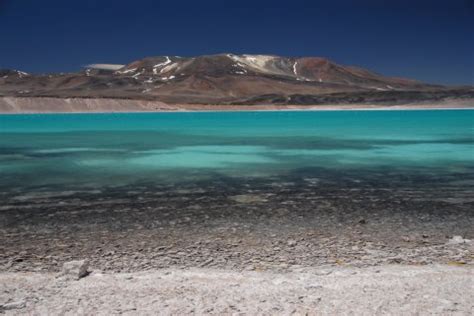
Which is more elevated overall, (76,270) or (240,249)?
(76,270)

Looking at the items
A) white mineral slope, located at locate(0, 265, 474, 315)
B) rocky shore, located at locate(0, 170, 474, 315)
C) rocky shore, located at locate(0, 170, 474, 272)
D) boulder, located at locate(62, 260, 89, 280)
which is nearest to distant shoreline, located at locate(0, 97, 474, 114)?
rocky shore, located at locate(0, 170, 474, 315)

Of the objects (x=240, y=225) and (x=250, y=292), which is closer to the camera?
(x=250, y=292)

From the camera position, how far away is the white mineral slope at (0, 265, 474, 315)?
5.04 meters

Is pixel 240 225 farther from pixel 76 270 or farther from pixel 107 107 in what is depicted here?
pixel 107 107

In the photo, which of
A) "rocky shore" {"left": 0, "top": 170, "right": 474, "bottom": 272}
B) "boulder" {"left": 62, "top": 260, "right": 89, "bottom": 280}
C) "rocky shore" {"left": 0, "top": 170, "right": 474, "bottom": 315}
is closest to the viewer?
"rocky shore" {"left": 0, "top": 170, "right": 474, "bottom": 315}

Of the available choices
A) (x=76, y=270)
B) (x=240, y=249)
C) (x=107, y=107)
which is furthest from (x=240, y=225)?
(x=107, y=107)

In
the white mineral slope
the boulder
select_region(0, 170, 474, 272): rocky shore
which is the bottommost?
select_region(0, 170, 474, 272): rocky shore

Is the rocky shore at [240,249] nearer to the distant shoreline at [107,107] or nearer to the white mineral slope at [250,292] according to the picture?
the white mineral slope at [250,292]

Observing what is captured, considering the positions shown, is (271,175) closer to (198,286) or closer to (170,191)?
(170,191)

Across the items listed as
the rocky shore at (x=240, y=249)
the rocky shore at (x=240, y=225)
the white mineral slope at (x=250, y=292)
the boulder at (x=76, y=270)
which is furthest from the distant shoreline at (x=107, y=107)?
the white mineral slope at (x=250, y=292)

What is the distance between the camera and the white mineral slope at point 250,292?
198 inches

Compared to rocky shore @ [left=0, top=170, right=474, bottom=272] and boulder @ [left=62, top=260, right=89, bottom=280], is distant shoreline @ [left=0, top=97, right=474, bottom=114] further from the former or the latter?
boulder @ [left=62, top=260, right=89, bottom=280]

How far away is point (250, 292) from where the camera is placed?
549 cm

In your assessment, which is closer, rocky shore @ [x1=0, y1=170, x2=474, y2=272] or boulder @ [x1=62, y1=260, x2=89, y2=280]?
boulder @ [x1=62, y1=260, x2=89, y2=280]
